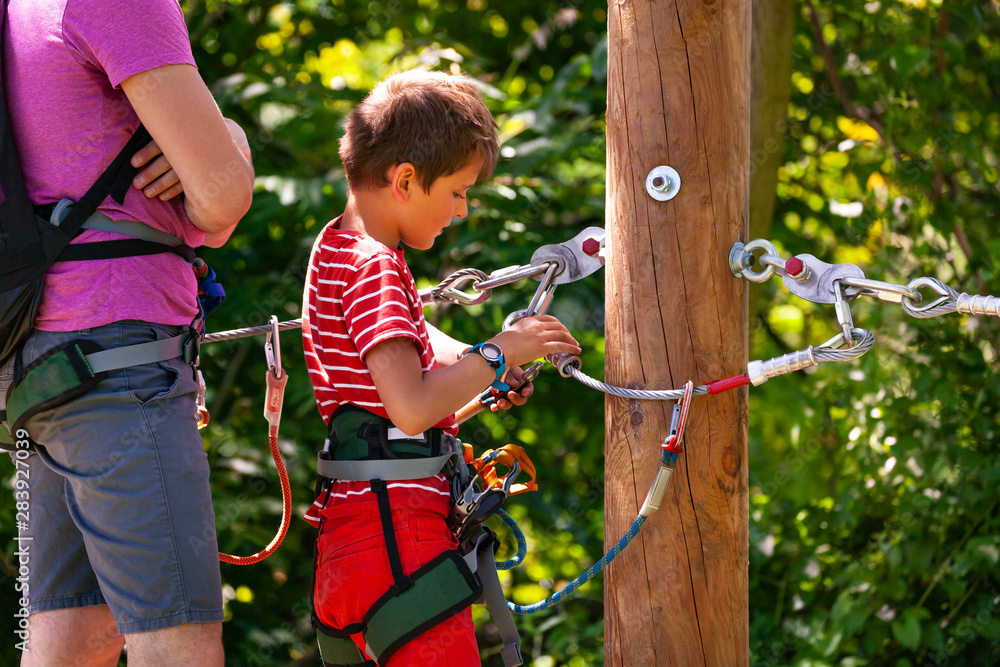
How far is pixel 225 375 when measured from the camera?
385 cm

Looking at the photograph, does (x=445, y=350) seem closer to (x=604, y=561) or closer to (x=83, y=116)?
(x=604, y=561)

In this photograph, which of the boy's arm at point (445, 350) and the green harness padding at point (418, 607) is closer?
the green harness padding at point (418, 607)

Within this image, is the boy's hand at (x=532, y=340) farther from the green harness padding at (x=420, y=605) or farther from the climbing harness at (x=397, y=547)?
the green harness padding at (x=420, y=605)

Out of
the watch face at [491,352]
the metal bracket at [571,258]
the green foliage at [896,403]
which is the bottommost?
the green foliage at [896,403]

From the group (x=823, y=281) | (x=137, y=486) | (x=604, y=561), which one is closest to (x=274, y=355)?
(x=137, y=486)

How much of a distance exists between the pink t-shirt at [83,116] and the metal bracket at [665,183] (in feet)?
2.88

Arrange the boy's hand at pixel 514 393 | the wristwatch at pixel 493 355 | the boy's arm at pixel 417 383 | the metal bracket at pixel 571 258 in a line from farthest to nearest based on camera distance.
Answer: the metal bracket at pixel 571 258
the boy's hand at pixel 514 393
the wristwatch at pixel 493 355
the boy's arm at pixel 417 383

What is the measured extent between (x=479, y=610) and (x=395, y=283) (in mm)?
3246

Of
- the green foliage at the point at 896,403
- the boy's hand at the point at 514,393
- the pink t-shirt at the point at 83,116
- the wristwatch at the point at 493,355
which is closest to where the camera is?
the pink t-shirt at the point at 83,116

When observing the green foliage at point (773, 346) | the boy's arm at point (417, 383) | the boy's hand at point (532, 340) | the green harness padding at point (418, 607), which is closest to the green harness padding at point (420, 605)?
the green harness padding at point (418, 607)

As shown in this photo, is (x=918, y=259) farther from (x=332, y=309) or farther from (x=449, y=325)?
(x=332, y=309)

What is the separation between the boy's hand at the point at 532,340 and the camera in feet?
5.92

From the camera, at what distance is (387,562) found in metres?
1.75

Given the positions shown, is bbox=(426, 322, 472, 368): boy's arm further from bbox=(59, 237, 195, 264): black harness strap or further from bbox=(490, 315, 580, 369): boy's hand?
bbox=(59, 237, 195, 264): black harness strap
